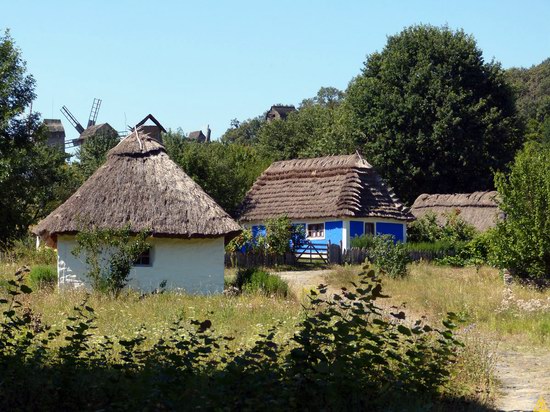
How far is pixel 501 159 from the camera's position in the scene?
53.9 metres

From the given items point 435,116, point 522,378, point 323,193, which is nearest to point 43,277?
point 323,193

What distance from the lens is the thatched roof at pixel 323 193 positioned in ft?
134

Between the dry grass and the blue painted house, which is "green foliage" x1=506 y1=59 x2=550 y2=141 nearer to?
the blue painted house

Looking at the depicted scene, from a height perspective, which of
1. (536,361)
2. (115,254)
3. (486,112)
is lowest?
(536,361)

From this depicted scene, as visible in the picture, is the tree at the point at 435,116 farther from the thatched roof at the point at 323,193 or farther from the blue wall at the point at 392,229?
the blue wall at the point at 392,229

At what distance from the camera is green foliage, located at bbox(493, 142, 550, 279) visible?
26.3 metres

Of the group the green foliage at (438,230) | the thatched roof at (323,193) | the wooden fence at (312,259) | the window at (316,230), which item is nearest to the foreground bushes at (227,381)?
the wooden fence at (312,259)

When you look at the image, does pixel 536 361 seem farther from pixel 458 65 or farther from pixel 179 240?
pixel 458 65

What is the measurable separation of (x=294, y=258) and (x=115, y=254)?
12.5 metres

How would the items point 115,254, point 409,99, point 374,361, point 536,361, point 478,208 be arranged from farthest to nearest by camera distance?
point 409,99, point 478,208, point 115,254, point 536,361, point 374,361

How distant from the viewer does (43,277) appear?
27.3 metres

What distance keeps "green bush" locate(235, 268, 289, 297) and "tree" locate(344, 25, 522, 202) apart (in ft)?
91.8

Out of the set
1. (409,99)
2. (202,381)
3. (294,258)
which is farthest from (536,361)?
(409,99)

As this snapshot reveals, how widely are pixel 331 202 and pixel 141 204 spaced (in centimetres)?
1534
